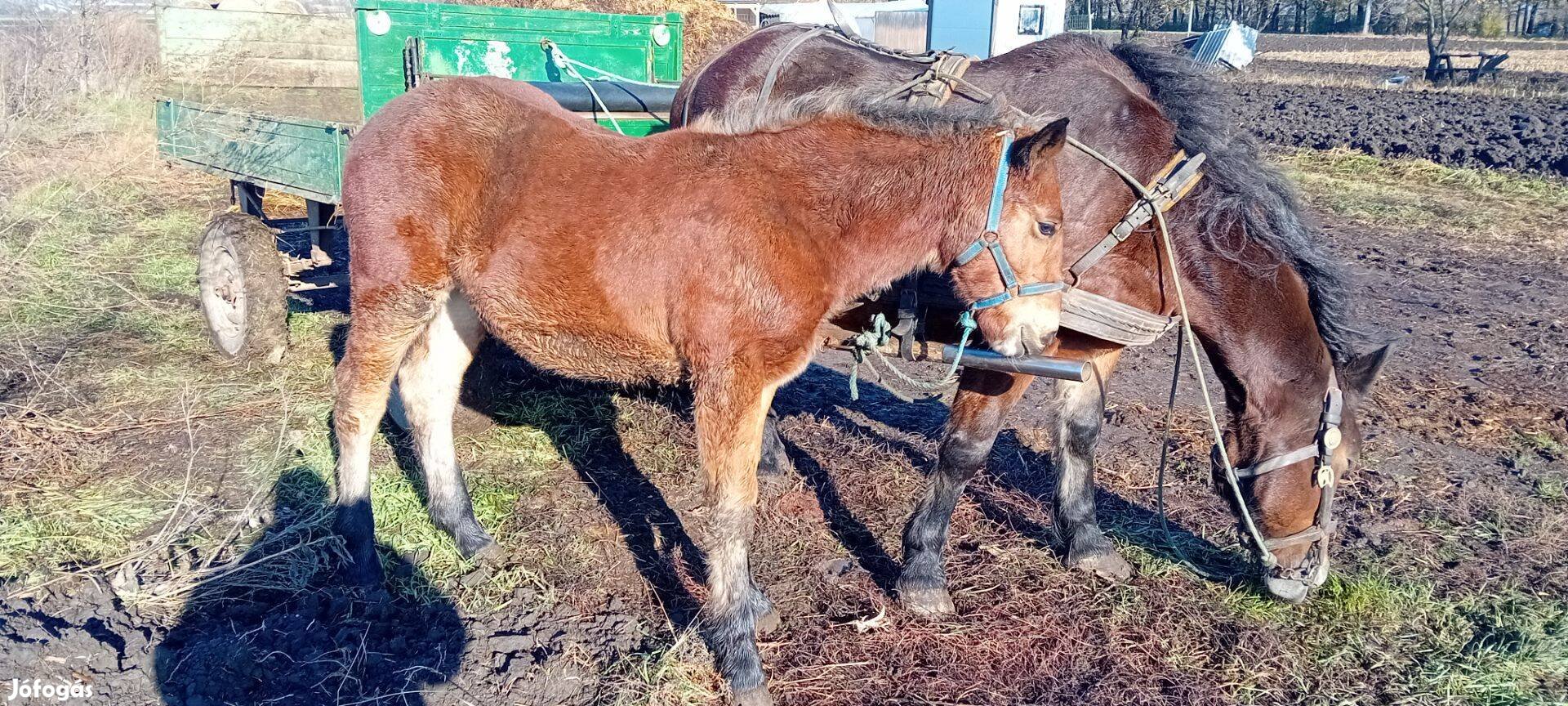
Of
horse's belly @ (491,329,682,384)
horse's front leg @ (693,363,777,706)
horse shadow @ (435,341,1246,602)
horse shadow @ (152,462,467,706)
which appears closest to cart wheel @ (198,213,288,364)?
horse shadow @ (435,341,1246,602)

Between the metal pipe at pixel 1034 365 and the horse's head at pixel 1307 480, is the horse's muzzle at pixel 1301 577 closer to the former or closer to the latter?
the horse's head at pixel 1307 480

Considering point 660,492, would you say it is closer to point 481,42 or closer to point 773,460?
point 773,460

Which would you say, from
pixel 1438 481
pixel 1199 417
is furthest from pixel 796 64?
pixel 1438 481

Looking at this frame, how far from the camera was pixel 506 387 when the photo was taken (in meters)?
5.82

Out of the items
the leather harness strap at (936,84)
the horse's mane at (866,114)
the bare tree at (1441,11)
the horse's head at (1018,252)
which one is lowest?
the horse's head at (1018,252)

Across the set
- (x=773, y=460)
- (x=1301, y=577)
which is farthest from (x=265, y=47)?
(x=1301, y=577)

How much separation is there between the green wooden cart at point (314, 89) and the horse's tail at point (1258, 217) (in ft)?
10.5

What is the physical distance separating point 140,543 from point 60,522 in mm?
428

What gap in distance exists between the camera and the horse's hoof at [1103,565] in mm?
4070

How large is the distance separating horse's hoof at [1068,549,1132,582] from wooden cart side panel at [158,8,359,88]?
6999 millimetres

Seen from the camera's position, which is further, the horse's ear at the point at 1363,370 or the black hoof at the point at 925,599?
the black hoof at the point at 925,599

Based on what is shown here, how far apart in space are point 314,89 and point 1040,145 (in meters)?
7.49

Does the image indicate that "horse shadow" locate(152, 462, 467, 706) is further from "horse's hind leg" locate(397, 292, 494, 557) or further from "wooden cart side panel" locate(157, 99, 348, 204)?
"wooden cart side panel" locate(157, 99, 348, 204)

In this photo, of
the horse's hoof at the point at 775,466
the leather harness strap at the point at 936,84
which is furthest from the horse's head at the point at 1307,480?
the horse's hoof at the point at 775,466
